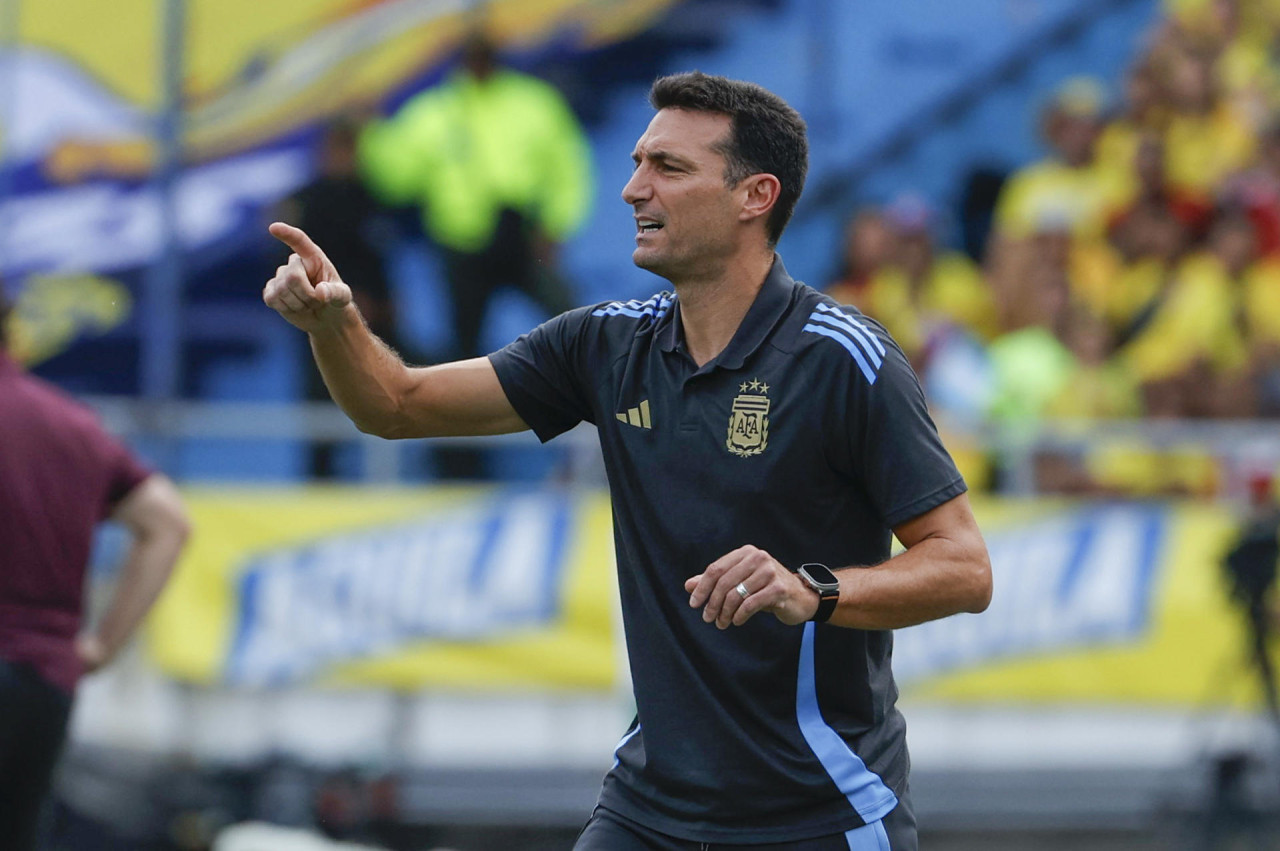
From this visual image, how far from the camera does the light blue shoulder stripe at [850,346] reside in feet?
12.7

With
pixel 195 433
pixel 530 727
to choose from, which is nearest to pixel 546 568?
pixel 530 727

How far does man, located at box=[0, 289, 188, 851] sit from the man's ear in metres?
2.86

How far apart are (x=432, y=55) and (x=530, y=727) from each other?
3.98 metres

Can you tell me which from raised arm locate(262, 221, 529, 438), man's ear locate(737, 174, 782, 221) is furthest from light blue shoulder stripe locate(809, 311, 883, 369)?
raised arm locate(262, 221, 529, 438)

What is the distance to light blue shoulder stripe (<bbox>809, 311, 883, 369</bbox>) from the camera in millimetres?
3904

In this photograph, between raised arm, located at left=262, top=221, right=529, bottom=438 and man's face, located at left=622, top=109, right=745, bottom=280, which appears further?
man's face, located at left=622, top=109, right=745, bottom=280

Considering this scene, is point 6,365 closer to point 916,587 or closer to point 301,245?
point 301,245

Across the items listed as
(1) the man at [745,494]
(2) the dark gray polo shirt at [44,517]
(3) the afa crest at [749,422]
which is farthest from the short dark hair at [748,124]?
(2) the dark gray polo shirt at [44,517]

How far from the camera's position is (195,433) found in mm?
9812

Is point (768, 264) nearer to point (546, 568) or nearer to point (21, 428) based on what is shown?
point (21, 428)

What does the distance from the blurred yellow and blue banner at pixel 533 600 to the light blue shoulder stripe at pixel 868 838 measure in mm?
5818

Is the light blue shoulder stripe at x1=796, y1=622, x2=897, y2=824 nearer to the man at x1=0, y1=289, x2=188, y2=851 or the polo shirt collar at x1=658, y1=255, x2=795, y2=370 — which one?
the polo shirt collar at x1=658, y1=255, x2=795, y2=370

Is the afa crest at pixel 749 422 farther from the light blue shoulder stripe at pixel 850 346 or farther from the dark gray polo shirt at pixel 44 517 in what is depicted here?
the dark gray polo shirt at pixel 44 517

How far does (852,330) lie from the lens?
3979 mm
